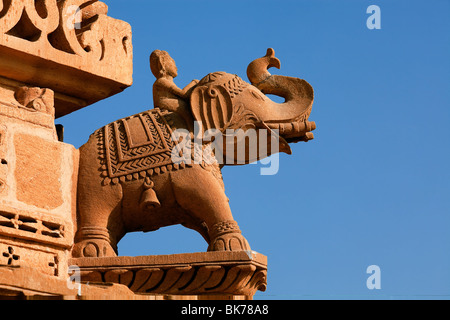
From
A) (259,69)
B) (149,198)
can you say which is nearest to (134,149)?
(149,198)

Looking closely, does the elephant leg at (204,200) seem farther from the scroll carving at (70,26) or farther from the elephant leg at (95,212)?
the scroll carving at (70,26)

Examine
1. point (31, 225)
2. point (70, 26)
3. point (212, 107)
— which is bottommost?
point (31, 225)

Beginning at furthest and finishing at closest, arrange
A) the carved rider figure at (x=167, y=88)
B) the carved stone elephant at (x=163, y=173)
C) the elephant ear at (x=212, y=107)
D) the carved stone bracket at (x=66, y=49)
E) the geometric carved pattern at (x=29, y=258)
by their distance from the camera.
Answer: the carved rider figure at (x=167, y=88) → the elephant ear at (x=212, y=107) → the carved stone elephant at (x=163, y=173) → the carved stone bracket at (x=66, y=49) → the geometric carved pattern at (x=29, y=258)

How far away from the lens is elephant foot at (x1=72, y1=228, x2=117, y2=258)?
A: 675cm

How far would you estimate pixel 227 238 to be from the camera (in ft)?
22.4

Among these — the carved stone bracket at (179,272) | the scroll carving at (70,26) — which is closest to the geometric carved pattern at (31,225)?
the carved stone bracket at (179,272)

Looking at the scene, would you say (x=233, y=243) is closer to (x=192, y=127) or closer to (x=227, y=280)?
(x=227, y=280)

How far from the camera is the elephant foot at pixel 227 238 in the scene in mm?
6797

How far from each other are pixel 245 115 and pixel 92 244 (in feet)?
4.53

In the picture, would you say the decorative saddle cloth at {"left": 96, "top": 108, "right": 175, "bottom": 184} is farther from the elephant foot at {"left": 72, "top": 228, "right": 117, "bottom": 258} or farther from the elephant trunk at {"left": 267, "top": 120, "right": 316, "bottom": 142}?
the elephant trunk at {"left": 267, "top": 120, "right": 316, "bottom": 142}

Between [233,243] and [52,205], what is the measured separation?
4.19 feet

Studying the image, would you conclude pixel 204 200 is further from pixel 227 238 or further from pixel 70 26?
pixel 70 26

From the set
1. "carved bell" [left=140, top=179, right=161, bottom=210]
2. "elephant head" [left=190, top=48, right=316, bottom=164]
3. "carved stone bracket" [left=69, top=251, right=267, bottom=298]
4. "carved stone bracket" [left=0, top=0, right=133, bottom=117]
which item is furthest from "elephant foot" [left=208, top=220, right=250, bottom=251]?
"carved stone bracket" [left=0, top=0, right=133, bottom=117]
